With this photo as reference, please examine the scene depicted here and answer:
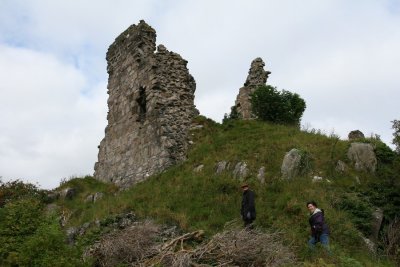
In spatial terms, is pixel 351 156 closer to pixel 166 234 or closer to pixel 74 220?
pixel 166 234

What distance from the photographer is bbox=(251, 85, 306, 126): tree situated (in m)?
16.2

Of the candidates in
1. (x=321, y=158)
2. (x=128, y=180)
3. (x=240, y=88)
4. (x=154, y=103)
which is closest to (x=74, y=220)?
(x=128, y=180)

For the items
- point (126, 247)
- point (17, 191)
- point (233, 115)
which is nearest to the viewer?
point (126, 247)

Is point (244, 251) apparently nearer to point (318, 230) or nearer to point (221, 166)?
point (318, 230)

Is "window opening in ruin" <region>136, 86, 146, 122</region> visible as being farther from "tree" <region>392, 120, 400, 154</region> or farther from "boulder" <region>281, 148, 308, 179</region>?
"tree" <region>392, 120, 400, 154</region>

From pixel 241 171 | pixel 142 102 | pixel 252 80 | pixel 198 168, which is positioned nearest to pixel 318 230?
pixel 241 171

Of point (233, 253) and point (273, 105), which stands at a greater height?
point (273, 105)

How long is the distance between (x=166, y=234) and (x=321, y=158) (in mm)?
5004

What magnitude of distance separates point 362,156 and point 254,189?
314 cm

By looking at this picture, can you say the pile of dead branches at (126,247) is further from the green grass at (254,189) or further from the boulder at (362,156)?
the boulder at (362,156)

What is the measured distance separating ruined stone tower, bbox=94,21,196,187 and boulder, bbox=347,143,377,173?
5.24 m

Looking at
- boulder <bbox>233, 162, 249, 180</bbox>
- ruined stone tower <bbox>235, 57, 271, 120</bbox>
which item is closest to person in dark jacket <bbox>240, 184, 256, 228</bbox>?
boulder <bbox>233, 162, 249, 180</bbox>

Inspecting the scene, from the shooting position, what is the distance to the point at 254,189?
452 inches

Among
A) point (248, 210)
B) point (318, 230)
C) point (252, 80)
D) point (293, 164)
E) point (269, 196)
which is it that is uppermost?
point (252, 80)
